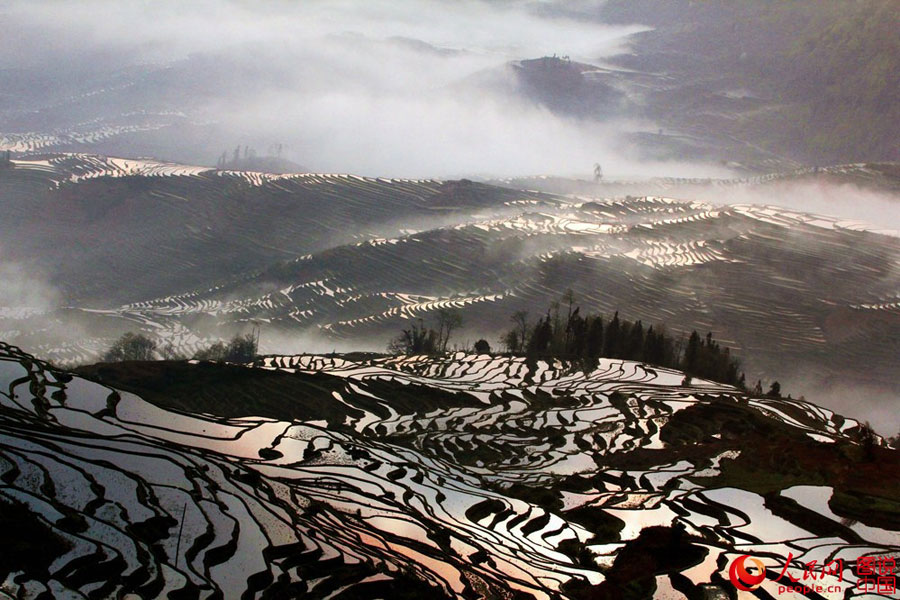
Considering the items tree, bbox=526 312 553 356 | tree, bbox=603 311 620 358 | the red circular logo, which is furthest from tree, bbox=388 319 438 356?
the red circular logo

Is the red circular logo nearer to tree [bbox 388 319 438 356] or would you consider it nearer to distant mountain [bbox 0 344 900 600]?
distant mountain [bbox 0 344 900 600]

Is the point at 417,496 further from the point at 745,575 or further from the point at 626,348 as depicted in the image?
the point at 626,348

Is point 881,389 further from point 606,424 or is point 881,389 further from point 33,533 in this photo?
point 33,533

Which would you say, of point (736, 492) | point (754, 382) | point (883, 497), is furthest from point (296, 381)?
point (754, 382)

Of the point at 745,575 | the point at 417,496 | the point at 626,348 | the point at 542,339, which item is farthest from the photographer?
the point at 626,348

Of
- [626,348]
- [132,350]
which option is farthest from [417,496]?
[132,350]

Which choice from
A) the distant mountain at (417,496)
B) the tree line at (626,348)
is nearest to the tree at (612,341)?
the tree line at (626,348)

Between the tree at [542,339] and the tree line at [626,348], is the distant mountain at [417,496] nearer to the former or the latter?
the tree line at [626,348]
